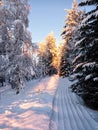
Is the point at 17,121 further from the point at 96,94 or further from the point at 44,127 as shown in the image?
→ the point at 96,94

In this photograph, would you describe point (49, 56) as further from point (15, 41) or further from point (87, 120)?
point (87, 120)

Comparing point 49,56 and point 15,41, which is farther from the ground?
point 49,56

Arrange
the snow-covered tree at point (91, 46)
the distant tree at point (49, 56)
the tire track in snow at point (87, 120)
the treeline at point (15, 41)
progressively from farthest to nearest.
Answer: the distant tree at point (49, 56), the treeline at point (15, 41), the snow-covered tree at point (91, 46), the tire track in snow at point (87, 120)

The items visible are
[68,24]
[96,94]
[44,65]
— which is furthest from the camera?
[44,65]

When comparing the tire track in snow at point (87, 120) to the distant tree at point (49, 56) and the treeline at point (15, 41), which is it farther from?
the distant tree at point (49, 56)

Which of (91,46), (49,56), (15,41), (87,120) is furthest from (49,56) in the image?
(87,120)

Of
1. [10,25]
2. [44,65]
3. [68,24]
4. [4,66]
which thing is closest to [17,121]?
[4,66]

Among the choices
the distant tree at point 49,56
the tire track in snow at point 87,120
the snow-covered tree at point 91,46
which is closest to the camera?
the tire track in snow at point 87,120

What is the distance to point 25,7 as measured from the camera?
2884 centimetres

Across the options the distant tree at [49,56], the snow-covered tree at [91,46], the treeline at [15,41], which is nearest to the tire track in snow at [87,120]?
the snow-covered tree at [91,46]

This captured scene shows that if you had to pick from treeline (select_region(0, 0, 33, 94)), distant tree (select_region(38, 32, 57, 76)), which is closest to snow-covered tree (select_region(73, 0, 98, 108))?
treeline (select_region(0, 0, 33, 94))

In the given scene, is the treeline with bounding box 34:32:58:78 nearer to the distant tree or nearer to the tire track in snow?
the distant tree

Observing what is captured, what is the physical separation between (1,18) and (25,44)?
4000 mm

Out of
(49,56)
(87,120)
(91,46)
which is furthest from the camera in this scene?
(49,56)
